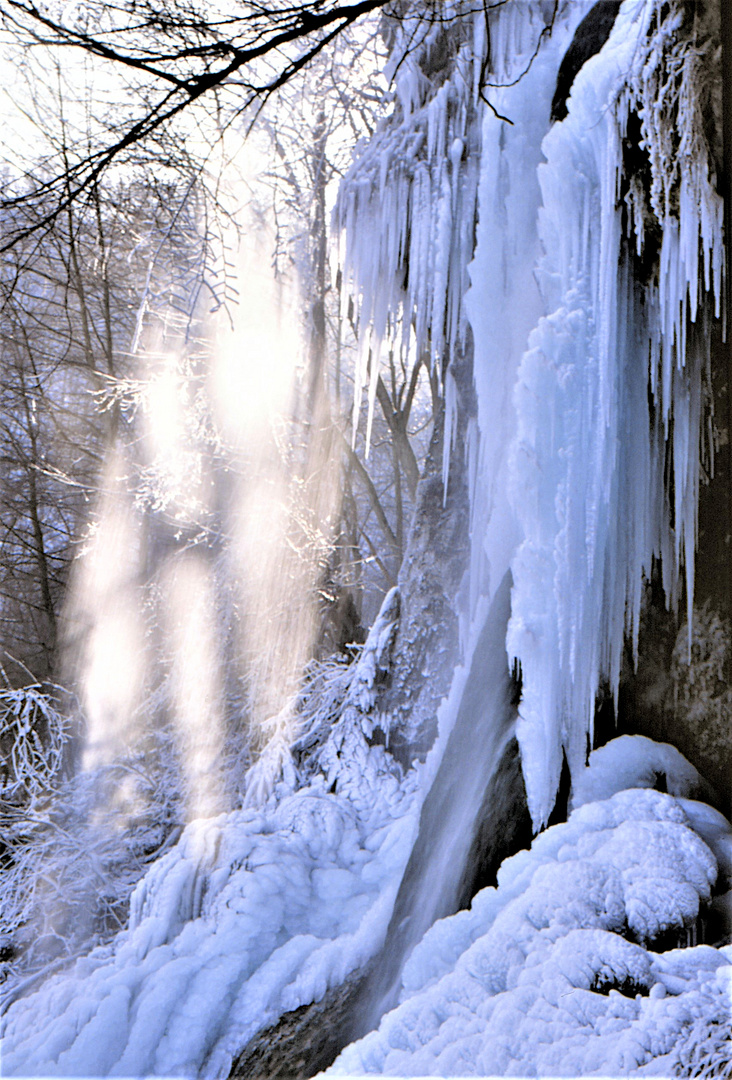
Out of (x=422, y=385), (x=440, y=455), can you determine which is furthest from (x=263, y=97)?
(x=440, y=455)

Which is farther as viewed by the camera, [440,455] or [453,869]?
[440,455]

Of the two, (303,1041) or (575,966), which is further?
(303,1041)

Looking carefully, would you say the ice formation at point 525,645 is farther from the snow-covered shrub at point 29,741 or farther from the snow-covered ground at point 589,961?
the snow-covered shrub at point 29,741

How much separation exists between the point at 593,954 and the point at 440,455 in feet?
4.79

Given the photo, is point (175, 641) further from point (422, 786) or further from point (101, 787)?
point (422, 786)

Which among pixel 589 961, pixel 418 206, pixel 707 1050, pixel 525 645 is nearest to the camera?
pixel 707 1050

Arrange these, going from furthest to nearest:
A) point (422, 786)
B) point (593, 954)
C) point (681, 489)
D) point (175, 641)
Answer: point (175, 641) < point (422, 786) < point (681, 489) < point (593, 954)

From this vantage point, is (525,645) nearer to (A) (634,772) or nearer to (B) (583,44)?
(A) (634,772)

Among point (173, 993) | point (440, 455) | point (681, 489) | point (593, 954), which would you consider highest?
point (440, 455)

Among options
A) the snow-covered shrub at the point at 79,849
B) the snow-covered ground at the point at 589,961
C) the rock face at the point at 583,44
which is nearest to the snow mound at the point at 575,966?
the snow-covered ground at the point at 589,961

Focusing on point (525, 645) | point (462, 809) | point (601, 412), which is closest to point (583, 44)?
point (601, 412)

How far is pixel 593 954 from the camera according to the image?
5.31 ft

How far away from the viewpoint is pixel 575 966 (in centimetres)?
163

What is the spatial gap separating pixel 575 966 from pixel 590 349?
1.44 metres
